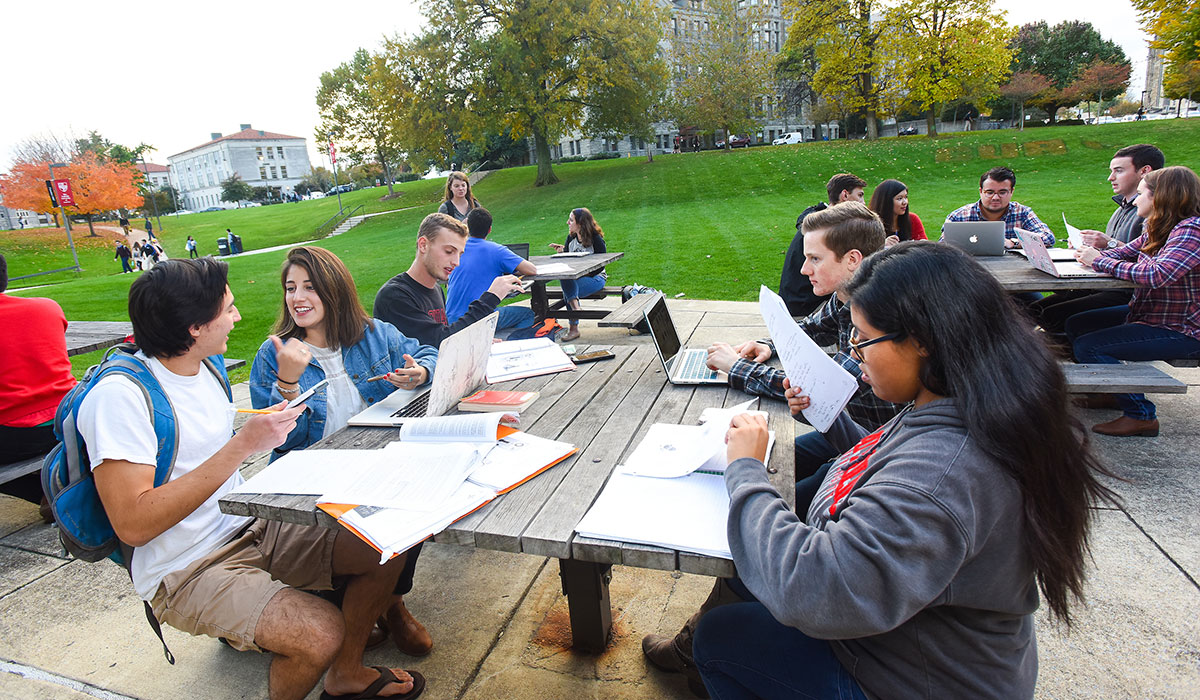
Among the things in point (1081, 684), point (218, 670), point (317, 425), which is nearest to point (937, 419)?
point (1081, 684)

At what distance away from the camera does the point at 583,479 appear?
5.66 feet

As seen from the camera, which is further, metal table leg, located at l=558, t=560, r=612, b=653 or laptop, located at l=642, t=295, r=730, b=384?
laptop, located at l=642, t=295, r=730, b=384

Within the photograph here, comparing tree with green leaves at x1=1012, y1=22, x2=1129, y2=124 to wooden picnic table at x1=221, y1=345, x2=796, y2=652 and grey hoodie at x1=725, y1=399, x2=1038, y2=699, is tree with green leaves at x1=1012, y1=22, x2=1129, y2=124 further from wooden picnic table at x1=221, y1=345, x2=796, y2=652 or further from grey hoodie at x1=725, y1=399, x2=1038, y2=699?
grey hoodie at x1=725, y1=399, x2=1038, y2=699

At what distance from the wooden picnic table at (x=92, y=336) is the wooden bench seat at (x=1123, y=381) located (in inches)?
243

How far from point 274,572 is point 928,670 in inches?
74.2

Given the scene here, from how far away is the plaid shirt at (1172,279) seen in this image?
3498 millimetres

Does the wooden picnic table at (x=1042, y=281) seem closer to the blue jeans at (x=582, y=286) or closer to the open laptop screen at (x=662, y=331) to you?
the open laptop screen at (x=662, y=331)

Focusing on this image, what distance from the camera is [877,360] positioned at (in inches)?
50.9

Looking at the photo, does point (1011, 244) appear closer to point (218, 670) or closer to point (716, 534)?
point (716, 534)

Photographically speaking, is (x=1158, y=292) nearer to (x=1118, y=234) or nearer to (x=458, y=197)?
(x=1118, y=234)

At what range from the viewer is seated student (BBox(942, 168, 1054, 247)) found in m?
5.46

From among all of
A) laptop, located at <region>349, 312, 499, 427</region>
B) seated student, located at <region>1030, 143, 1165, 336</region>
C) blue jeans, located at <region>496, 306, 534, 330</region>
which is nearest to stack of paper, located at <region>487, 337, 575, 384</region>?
laptop, located at <region>349, 312, 499, 427</region>

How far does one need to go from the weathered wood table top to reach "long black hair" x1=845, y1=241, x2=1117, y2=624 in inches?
21.9

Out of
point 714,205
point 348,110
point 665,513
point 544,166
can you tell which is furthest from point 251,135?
point 665,513
